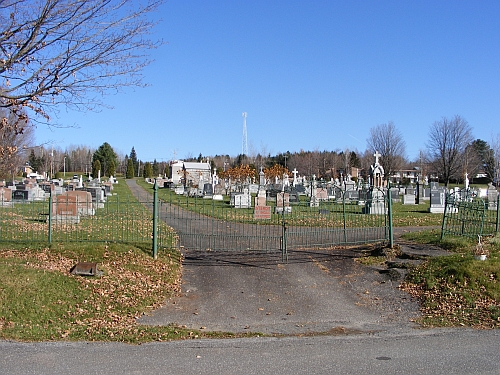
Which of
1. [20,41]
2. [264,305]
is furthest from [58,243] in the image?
[264,305]

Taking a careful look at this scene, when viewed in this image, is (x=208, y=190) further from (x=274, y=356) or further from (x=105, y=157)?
(x=105, y=157)

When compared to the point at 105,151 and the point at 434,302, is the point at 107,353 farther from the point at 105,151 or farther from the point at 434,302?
the point at 105,151

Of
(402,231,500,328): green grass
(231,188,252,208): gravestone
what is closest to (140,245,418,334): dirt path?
(402,231,500,328): green grass

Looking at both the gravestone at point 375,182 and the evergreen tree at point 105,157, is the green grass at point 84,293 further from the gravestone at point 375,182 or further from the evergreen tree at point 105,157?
the evergreen tree at point 105,157

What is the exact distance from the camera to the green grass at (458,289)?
26.2 ft

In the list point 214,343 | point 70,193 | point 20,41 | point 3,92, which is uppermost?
point 20,41

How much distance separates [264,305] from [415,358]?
10.7ft

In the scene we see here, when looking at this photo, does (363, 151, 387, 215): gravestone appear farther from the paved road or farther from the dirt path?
the paved road

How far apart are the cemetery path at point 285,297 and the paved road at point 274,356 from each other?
30.8 inches

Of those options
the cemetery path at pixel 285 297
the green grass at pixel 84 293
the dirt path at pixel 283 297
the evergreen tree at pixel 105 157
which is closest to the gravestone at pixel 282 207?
the cemetery path at pixel 285 297

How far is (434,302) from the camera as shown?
8.83 m

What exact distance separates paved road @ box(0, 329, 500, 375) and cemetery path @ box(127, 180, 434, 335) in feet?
2.57

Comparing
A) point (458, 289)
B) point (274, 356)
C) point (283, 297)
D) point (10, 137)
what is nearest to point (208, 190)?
point (10, 137)

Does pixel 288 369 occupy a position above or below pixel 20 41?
below
